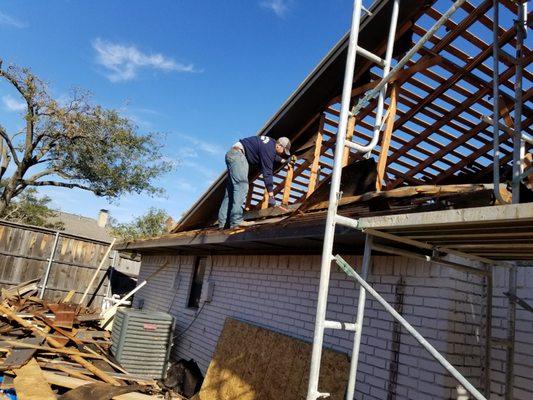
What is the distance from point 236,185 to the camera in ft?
23.8

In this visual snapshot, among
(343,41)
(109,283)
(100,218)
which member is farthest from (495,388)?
(100,218)

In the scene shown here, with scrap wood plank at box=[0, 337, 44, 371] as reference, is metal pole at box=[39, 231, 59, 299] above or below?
above

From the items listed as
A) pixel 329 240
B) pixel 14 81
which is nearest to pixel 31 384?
pixel 329 240

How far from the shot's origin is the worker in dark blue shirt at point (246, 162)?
715 centimetres

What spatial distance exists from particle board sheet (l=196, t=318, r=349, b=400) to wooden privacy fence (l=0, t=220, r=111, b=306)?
38.4ft

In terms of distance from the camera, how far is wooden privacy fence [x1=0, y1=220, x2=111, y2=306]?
15664 mm

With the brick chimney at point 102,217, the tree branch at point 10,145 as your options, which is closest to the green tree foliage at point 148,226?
the brick chimney at point 102,217

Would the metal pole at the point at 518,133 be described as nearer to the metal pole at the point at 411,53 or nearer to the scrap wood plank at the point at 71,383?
the metal pole at the point at 411,53

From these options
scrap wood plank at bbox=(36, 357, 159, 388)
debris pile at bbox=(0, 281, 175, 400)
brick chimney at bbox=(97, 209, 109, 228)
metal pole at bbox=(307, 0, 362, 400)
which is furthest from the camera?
brick chimney at bbox=(97, 209, 109, 228)

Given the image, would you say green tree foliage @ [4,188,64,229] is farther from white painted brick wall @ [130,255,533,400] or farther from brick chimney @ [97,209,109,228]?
white painted brick wall @ [130,255,533,400]

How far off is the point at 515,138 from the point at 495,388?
2431mm

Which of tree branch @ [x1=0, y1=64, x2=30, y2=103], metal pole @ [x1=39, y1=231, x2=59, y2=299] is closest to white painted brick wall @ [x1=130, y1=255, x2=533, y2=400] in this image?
metal pole @ [x1=39, y1=231, x2=59, y2=299]

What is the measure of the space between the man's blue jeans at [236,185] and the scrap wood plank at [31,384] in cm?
360

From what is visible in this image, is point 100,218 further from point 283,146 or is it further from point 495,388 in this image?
point 495,388
